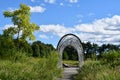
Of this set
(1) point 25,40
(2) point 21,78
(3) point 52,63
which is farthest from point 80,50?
(2) point 21,78

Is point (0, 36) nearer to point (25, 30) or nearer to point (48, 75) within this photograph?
point (25, 30)

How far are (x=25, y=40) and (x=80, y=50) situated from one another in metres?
7.16

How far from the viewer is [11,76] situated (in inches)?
519

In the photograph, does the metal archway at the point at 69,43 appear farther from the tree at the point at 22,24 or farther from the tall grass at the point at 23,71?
the tall grass at the point at 23,71

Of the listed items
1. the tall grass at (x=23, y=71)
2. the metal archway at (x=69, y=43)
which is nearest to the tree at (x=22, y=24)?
the metal archway at (x=69, y=43)

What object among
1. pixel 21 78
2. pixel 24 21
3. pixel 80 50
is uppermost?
pixel 24 21

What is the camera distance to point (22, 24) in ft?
133

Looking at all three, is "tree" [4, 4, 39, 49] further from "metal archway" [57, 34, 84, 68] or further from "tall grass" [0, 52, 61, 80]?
"tall grass" [0, 52, 61, 80]

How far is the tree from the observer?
4050 centimetres

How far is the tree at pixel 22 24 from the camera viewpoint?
4050 cm

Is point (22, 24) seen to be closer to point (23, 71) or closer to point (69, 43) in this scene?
point (69, 43)

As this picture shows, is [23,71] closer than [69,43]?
Yes

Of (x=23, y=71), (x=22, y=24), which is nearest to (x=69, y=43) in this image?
(x=22, y=24)

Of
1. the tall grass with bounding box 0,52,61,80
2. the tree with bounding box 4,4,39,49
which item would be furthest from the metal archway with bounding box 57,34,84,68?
the tall grass with bounding box 0,52,61,80
